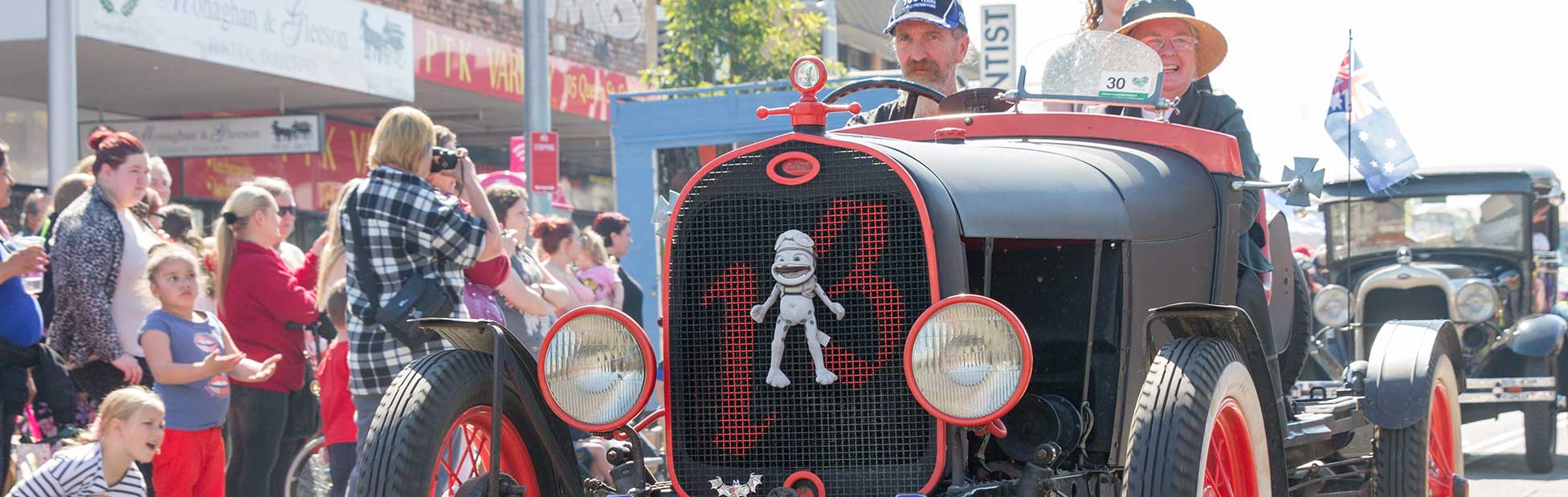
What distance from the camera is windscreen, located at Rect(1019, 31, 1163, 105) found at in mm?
4598

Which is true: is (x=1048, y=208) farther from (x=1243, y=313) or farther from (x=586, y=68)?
(x=586, y=68)

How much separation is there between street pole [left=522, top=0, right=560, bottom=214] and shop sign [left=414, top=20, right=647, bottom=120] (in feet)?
6.33

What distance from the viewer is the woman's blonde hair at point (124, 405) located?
5.49 meters

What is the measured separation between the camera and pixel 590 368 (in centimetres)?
368

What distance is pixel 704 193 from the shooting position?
12.2 feet

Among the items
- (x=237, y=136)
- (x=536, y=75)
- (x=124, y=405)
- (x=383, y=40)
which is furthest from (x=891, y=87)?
(x=237, y=136)

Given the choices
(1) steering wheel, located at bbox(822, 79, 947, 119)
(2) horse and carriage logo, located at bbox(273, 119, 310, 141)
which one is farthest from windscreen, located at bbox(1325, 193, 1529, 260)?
(2) horse and carriage logo, located at bbox(273, 119, 310, 141)

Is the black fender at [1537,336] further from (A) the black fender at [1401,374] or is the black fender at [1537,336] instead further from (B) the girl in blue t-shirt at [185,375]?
(B) the girl in blue t-shirt at [185,375]

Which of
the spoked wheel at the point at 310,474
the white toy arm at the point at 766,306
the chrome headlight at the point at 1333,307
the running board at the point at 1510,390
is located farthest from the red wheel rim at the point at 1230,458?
the chrome headlight at the point at 1333,307

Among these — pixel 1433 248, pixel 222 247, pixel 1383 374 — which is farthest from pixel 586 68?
pixel 1383 374

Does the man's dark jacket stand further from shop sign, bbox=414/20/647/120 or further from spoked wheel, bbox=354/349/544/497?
shop sign, bbox=414/20/647/120

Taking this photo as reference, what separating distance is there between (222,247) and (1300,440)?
4327mm

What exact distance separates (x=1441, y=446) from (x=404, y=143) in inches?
141

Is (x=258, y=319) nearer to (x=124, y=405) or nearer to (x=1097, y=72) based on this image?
(x=124, y=405)
